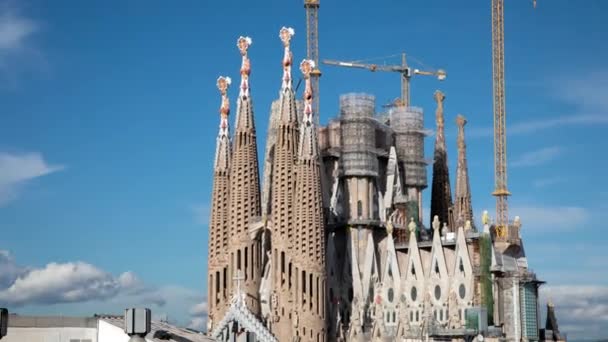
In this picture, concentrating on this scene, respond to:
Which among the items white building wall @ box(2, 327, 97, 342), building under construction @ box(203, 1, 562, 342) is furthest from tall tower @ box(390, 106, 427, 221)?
white building wall @ box(2, 327, 97, 342)

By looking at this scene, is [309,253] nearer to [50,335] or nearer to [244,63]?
[244,63]

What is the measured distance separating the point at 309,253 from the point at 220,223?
26.2 ft

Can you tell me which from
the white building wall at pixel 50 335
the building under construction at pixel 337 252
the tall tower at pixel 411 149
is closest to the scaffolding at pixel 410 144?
the tall tower at pixel 411 149

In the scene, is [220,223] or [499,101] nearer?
[220,223]

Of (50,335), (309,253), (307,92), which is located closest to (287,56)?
(307,92)

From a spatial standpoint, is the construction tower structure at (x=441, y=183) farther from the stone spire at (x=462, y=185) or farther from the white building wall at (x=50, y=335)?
the white building wall at (x=50, y=335)

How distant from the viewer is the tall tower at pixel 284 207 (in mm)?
72250

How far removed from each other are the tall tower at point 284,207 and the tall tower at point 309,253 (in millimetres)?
770

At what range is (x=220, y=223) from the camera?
248 ft

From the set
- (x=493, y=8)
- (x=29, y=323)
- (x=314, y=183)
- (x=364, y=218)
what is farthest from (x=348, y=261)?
(x=29, y=323)

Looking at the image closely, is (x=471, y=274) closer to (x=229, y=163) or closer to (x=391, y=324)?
(x=391, y=324)

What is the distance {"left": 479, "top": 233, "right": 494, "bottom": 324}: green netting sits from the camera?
2817 inches

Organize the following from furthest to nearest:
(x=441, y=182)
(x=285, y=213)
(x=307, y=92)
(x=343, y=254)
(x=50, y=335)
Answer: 1. (x=441, y=182)
2. (x=343, y=254)
3. (x=307, y=92)
4. (x=285, y=213)
5. (x=50, y=335)

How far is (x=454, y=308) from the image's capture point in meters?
72.1
